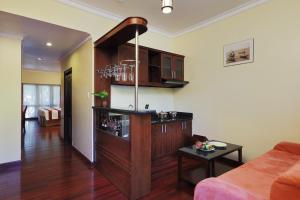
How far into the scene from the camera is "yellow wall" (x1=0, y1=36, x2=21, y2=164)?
3.14 metres

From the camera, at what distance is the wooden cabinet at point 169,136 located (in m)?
3.54

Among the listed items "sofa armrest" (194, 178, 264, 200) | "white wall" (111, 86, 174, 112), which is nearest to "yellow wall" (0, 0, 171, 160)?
"white wall" (111, 86, 174, 112)

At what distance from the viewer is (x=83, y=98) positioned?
11.8ft

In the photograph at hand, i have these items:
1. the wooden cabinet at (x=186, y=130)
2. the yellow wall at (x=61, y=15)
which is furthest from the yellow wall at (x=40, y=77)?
the wooden cabinet at (x=186, y=130)

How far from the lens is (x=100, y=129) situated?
9.87ft

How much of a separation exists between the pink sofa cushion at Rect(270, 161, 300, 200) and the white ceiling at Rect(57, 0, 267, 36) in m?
2.96

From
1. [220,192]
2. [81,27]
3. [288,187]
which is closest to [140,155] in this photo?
[220,192]

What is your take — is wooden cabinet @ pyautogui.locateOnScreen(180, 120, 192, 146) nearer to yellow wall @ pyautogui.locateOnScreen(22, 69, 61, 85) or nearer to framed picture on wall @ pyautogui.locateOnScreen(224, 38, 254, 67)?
framed picture on wall @ pyautogui.locateOnScreen(224, 38, 254, 67)

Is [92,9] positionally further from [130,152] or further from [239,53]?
[239,53]

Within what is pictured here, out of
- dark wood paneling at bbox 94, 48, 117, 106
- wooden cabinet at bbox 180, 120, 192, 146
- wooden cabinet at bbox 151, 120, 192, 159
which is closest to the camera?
dark wood paneling at bbox 94, 48, 117, 106

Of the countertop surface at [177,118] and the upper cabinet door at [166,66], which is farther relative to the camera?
the upper cabinet door at [166,66]

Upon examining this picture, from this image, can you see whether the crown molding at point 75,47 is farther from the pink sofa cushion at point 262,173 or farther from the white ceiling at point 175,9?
the pink sofa cushion at point 262,173

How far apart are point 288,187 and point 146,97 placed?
130 inches

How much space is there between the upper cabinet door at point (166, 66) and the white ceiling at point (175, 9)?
30.8 inches
